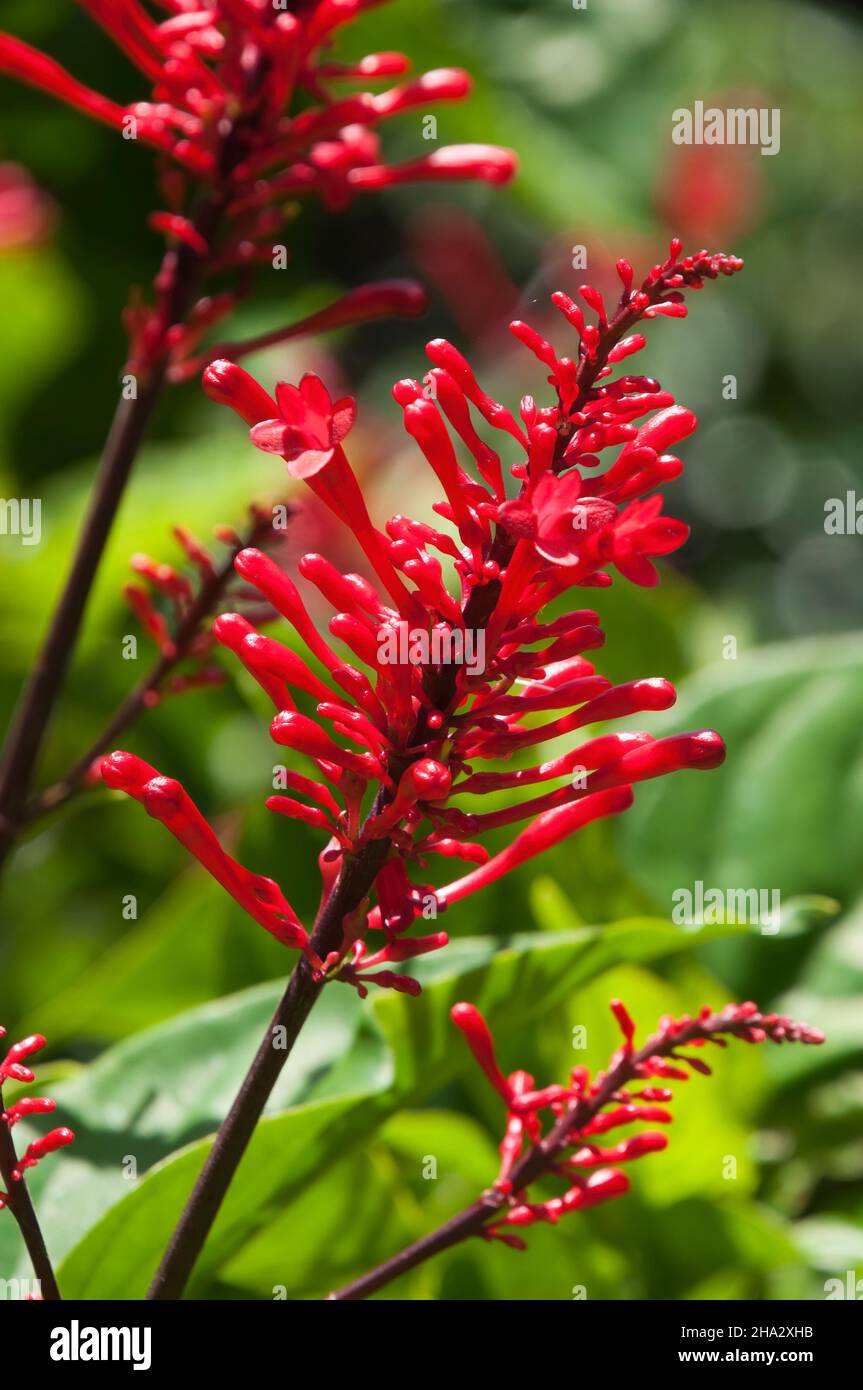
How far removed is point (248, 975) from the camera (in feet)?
4.13

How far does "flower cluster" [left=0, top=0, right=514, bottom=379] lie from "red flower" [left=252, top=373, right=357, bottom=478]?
29 cm

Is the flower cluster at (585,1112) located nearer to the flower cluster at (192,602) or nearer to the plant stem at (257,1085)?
the plant stem at (257,1085)

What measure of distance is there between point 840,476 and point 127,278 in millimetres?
2208

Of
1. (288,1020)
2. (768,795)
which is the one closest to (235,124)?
(288,1020)

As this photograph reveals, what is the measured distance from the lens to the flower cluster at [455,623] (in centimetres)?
65

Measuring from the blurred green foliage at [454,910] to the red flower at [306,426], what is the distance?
1.19ft

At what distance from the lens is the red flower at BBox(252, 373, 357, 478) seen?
68 centimetres

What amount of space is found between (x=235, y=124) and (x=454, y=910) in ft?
2.12

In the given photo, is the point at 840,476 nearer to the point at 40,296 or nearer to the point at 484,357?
the point at 484,357

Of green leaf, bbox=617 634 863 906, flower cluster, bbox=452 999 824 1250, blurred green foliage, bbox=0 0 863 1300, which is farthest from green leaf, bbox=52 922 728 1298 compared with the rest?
green leaf, bbox=617 634 863 906

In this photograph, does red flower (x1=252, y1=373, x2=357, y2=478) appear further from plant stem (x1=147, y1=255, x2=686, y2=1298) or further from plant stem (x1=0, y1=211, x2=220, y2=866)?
plant stem (x1=0, y1=211, x2=220, y2=866)

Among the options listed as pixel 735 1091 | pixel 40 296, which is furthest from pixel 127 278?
pixel 735 1091

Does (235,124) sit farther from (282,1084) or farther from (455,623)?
(282,1084)

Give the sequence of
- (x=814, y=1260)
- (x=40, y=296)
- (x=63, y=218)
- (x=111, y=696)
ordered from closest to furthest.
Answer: (x=814, y=1260), (x=111, y=696), (x=40, y=296), (x=63, y=218)
